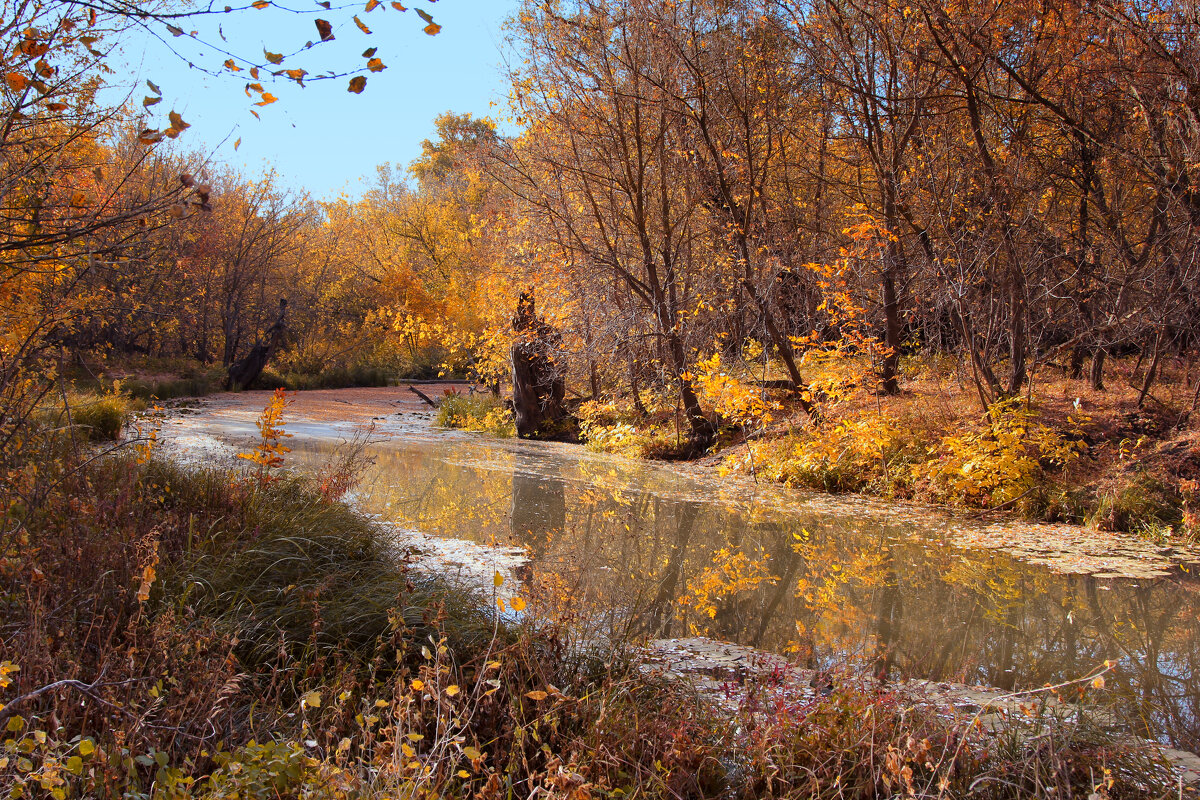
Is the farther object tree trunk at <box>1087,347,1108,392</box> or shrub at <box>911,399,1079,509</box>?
tree trunk at <box>1087,347,1108,392</box>

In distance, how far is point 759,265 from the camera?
11977 millimetres

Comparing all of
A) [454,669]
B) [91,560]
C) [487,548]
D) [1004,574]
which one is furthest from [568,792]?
[1004,574]

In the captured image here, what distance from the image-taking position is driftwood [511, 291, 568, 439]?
1423cm

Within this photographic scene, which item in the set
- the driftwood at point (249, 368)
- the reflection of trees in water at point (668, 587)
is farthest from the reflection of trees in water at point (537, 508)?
the driftwood at point (249, 368)

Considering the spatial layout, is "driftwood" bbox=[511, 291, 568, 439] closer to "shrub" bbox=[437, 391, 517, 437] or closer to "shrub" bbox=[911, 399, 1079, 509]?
"shrub" bbox=[437, 391, 517, 437]

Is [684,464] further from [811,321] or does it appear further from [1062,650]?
[1062,650]

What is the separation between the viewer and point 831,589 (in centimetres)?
609

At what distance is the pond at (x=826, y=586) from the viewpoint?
4590mm

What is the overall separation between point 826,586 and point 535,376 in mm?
10147

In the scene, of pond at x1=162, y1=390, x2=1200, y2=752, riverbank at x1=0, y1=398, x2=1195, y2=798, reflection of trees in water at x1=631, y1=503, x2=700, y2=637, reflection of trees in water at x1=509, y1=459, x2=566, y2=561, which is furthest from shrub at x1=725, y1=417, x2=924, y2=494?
riverbank at x1=0, y1=398, x2=1195, y2=798

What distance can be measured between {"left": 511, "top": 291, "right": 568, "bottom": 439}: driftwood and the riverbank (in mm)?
9899

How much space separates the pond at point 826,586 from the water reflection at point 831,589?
0.02 metres

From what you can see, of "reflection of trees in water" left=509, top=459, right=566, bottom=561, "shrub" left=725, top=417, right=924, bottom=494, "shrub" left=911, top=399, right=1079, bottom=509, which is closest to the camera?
"reflection of trees in water" left=509, top=459, right=566, bottom=561

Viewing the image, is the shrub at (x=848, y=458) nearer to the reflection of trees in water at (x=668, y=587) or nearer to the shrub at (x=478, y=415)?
the reflection of trees in water at (x=668, y=587)
